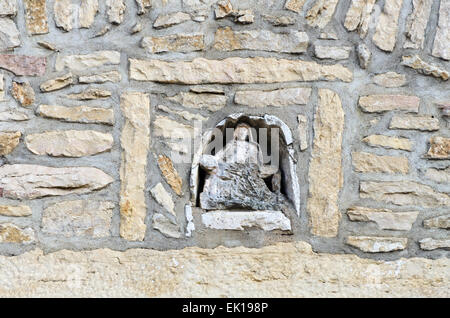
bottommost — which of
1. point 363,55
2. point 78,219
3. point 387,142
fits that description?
point 78,219

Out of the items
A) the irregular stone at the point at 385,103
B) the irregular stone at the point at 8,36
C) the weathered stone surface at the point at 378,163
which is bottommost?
the weathered stone surface at the point at 378,163

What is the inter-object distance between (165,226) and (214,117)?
1.68 feet

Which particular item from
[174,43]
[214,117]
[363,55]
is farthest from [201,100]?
[363,55]

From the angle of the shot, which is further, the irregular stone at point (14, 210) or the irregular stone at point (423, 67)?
the irregular stone at point (423, 67)

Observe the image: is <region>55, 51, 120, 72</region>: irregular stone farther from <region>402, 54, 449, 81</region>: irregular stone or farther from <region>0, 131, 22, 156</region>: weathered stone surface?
<region>402, 54, 449, 81</region>: irregular stone

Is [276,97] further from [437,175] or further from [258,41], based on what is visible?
[437,175]

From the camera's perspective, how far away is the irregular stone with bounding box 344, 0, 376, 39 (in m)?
2.56

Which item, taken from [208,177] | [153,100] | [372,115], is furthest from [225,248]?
[372,115]

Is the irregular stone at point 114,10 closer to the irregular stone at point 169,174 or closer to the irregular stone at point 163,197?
the irregular stone at point 169,174

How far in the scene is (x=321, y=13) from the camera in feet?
8.39

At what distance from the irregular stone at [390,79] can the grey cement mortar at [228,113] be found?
22mm

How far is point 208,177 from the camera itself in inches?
101

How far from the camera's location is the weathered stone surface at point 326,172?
252 centimetres

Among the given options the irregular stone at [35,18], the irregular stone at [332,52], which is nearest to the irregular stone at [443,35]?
the irregular stone at [332,52]
